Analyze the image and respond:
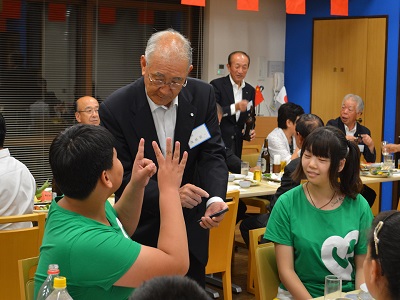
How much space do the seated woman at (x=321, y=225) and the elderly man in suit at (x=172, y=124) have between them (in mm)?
363

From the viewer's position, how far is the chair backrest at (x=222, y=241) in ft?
14.2

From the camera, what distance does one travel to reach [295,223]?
122 inches

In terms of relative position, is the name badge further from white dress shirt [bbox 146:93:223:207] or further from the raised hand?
the raised hand

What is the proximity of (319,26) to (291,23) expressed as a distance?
1.59 ft

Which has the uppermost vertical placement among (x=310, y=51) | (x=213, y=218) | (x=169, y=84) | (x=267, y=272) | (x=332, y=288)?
(x=310, y=51)

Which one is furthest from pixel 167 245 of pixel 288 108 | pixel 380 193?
pixel 380 193

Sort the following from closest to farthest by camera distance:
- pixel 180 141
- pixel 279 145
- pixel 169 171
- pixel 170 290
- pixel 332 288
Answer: pixel 170 290, pixel 169 171, pixel 332 288, pixel 180 141, pixel 279 145

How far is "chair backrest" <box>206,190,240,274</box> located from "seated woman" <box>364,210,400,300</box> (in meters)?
2.51

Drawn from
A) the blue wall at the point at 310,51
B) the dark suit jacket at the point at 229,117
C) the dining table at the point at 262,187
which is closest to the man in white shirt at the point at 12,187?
the dining table at the point at 262,187

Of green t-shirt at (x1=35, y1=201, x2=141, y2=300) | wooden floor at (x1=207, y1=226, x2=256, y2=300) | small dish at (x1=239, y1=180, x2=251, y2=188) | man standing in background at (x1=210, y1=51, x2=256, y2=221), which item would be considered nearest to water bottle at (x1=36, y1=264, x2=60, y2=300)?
green t-shirt at (x1=35, y1=201, x2=141, y2=300)

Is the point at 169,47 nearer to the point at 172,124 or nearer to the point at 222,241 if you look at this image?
the point at 172,124

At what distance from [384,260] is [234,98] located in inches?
243

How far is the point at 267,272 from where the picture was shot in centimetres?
310

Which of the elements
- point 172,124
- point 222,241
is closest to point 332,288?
point 172,124
